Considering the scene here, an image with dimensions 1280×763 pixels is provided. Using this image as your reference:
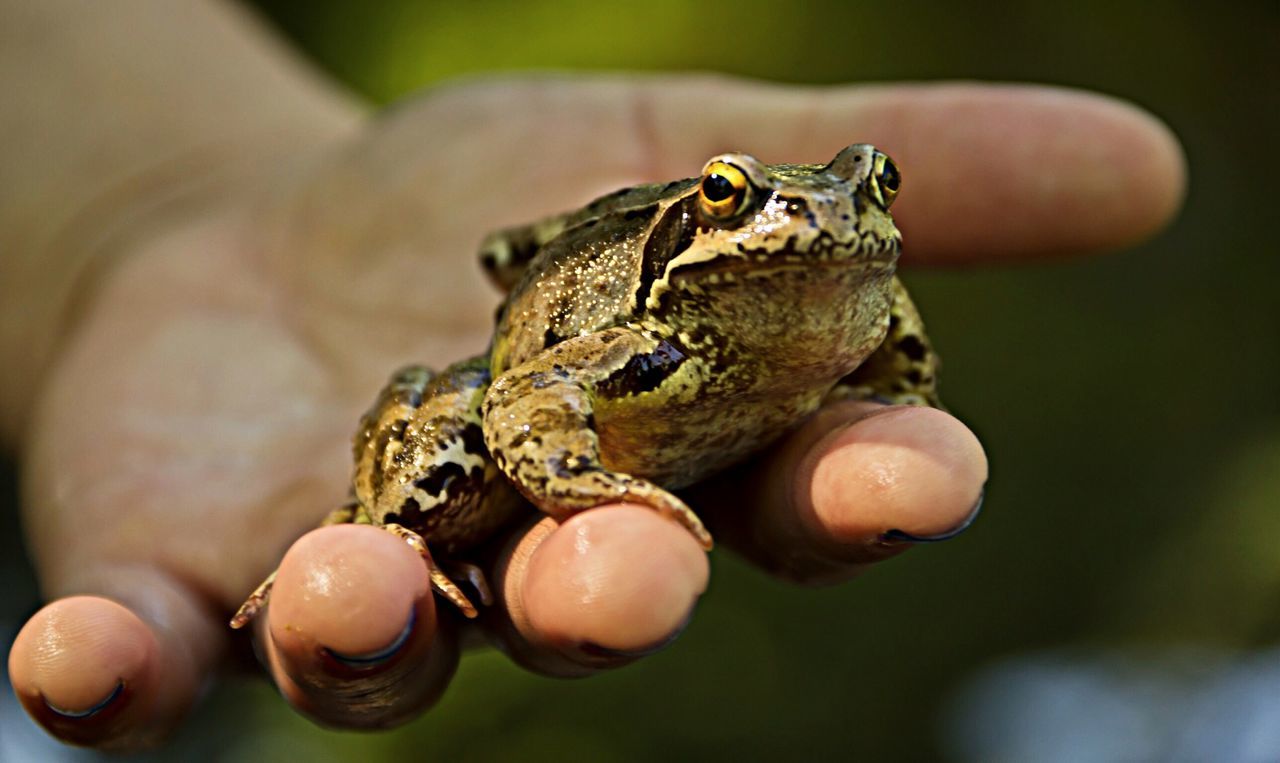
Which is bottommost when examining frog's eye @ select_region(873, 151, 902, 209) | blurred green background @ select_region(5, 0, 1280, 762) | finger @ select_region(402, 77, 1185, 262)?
blurred green background @ select_region(5, 0, 1280, 762)

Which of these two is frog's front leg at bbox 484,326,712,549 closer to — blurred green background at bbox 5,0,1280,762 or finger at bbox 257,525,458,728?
finger at bbox 257,525,458,728

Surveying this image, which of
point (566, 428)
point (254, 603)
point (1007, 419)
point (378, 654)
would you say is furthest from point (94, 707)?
point (1007, 419)

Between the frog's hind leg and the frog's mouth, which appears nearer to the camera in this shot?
the frog's mouth

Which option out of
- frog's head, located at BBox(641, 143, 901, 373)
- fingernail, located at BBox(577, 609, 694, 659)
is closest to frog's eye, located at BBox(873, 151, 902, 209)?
frog's head, located at BBox(641, 143, 901, 373)

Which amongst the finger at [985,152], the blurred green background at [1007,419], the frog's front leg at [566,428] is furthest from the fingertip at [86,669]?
the blurred green background at [1007,419]

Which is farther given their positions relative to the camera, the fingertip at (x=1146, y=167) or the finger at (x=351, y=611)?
the fingertip at (x=1146, y=167)

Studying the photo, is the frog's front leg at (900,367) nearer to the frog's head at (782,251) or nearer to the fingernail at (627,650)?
the frog's head at (782,251)

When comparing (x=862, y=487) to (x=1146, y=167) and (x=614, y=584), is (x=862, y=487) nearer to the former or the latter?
(x=614, y=584)
